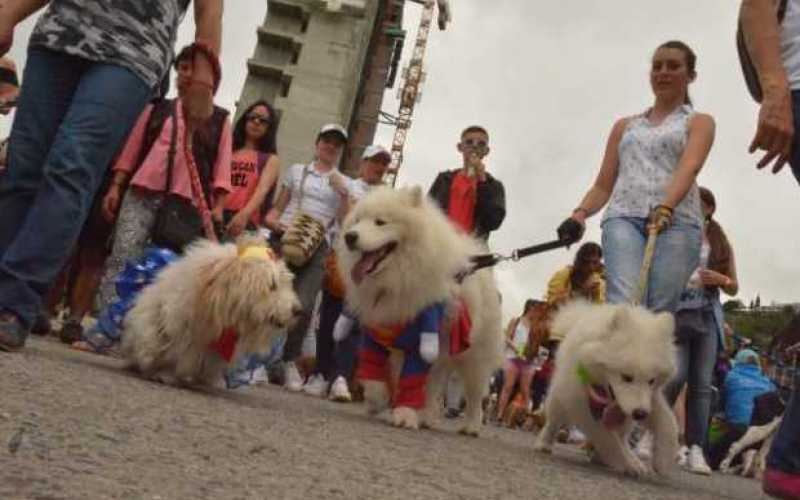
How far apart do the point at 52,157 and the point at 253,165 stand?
2.76 meters

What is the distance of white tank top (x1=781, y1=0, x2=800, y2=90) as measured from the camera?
3.17 m

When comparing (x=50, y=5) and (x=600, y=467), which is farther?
(x=600, y=467)

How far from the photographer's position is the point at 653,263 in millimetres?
4723

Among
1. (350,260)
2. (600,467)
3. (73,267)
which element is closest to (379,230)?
(350,260)

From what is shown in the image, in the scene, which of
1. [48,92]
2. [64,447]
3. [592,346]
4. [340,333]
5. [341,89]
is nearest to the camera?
[64,447]

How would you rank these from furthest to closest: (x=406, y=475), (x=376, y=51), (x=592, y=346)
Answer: (x=376, y=51), (x=592, y=346), (x=406, y=475)

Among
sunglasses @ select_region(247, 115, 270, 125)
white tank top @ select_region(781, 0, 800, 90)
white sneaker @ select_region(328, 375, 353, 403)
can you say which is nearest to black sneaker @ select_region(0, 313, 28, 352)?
white tank top @ select_region(781, 0, 800, 90)

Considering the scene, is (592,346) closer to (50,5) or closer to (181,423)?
(181,423)

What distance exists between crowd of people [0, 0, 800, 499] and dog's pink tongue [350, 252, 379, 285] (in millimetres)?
336

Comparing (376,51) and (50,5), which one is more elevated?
(376,51)

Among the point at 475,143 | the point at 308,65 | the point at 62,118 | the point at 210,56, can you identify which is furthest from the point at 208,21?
the point at 308,65

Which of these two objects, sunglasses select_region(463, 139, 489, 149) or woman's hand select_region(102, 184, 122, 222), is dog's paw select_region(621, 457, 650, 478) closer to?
sunglasses select_region(463, 139, 489, 149)

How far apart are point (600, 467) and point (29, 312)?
289 cm

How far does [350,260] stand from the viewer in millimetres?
4973
